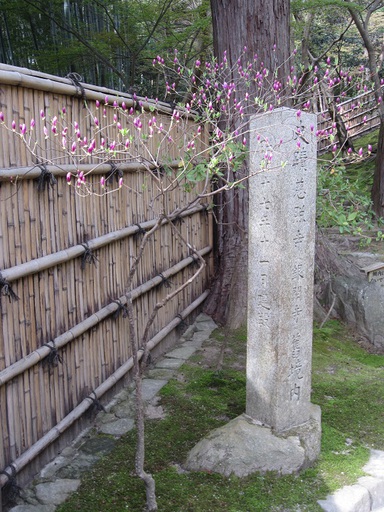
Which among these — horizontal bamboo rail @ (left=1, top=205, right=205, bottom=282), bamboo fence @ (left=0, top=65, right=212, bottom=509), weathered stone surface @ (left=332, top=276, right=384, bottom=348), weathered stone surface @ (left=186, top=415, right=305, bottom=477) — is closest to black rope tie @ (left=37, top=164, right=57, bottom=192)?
bamboo fence @ (left=0, top=65, right=212, bottom=509)

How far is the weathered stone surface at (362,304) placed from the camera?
694 cm

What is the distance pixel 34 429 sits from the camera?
3.61 m

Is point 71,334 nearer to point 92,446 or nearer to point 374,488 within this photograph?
point 92,446

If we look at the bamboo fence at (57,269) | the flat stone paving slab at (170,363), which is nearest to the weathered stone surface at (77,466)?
the bamboo fence at (57,269)

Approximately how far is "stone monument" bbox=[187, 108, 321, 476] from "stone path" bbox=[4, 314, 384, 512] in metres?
0.38

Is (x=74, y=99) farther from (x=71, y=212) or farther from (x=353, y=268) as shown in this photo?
(x=353, y=268)

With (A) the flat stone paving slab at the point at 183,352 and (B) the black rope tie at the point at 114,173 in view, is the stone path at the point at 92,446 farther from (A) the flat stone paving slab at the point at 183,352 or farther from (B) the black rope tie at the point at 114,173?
(B) the black rope tie at the point at 114,173

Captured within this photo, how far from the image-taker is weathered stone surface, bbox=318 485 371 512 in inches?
132

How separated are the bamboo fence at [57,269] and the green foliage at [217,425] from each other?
484 mm

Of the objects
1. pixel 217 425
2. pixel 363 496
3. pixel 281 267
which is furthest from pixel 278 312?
pixel 363 496

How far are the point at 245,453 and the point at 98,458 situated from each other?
103cm

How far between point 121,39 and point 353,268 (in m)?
5.56

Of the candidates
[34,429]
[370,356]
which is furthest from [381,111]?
[34,429]

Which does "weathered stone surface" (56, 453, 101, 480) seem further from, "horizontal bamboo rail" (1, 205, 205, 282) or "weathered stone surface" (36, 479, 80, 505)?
"horizontal bamboo rail" (1, 205, 205, 282)
